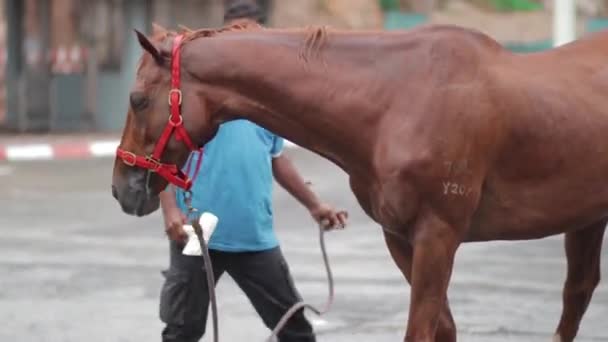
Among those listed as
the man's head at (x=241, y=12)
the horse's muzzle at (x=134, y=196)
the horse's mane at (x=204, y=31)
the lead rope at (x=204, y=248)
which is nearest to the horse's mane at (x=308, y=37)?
the horse's mane at (x=204, y=31)

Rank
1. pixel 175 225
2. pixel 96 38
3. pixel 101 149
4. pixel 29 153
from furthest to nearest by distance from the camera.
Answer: pixel 96 38, pixel 101 149, pixel 29 153, pixel 175 225

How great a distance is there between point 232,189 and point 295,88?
1141 mm

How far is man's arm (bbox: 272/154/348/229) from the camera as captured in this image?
6.52 m

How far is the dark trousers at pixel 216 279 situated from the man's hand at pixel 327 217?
10.2 inches

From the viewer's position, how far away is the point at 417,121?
201 inches

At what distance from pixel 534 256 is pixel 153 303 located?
3.34 m

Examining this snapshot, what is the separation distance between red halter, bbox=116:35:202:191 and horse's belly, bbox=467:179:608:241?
1.11m

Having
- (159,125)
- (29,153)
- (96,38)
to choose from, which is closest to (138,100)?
(159,125)

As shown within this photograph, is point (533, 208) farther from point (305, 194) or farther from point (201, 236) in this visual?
point (305, 194)

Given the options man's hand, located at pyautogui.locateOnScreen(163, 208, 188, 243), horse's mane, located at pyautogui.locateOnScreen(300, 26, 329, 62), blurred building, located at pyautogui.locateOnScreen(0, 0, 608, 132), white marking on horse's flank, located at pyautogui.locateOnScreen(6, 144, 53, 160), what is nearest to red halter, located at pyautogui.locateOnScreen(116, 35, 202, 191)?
horse's mane, located at pyautogui.locateOnScreen(300, 26, 329, 62)

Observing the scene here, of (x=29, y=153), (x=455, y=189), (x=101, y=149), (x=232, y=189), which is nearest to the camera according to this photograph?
A: (x=455, y=189)

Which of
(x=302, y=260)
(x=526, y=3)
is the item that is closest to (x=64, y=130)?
(x=526, y=3)

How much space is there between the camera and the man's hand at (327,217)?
6508 mm

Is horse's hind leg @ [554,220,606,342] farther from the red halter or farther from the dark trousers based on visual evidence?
the red halter
